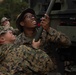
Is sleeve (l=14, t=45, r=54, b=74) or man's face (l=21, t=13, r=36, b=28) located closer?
sleeve (l=14, t=45, r=54, b=74)

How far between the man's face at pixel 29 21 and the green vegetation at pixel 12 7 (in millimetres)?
17006

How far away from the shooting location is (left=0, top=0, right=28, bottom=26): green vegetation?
21.9m

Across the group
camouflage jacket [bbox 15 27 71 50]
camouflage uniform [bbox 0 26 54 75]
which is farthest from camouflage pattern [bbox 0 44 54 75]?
camouflage jacket [bbox 15 27 71 50]

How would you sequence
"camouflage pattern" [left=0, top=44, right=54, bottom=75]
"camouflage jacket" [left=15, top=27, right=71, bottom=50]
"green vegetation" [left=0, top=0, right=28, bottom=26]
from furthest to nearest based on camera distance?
"green vegetation" [left=0, top=0, right=28, bottom=26]
"camouflage jacket" [left=15, top=27, right=71, bottom=50]
"camouflage pattern" [left=0, top=44, right=54, bottom=75]

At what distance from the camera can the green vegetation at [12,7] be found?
21.9 meters

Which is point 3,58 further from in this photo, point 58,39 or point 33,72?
point 58,39

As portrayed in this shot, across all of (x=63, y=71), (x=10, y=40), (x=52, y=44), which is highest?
(x=10, y=40)

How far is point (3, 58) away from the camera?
361cm

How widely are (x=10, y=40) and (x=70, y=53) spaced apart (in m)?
3.05

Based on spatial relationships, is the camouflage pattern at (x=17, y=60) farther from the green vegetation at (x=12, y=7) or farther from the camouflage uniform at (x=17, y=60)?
the green vegetation at (x=12, y=7)

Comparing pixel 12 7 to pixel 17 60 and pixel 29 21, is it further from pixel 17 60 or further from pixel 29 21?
pixel 17 60

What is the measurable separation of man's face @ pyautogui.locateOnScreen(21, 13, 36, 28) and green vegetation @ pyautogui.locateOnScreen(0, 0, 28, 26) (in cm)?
1701

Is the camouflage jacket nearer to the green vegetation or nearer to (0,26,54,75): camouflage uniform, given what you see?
(0,26,54,75): camouflage uniform

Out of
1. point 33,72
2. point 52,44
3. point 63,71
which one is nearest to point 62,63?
point 63,71
